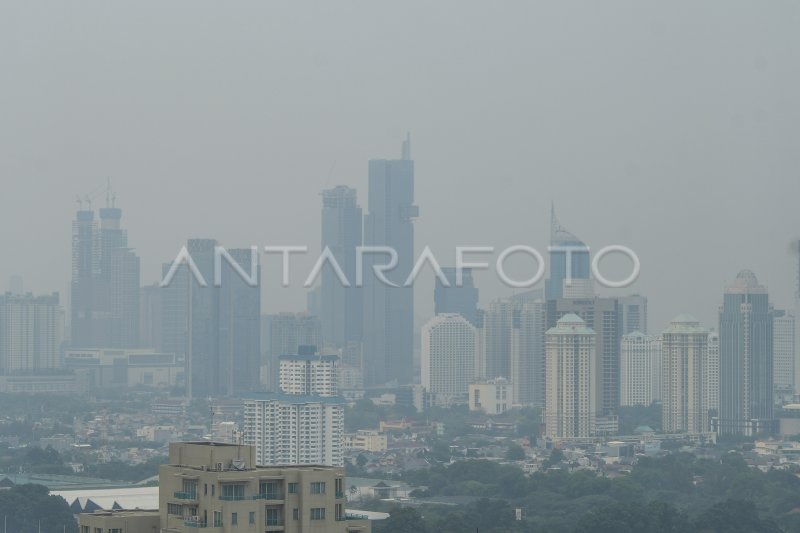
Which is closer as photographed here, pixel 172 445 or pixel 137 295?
pixel 172 445

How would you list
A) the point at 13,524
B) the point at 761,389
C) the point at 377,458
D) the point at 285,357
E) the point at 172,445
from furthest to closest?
the point at 761,389 → the point at 377,458 → the point at 285,357 → the point at 13,524 → the point at 172,445

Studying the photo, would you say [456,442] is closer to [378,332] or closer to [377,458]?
[377,458]

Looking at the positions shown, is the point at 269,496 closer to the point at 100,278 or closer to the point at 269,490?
the point at 269,490

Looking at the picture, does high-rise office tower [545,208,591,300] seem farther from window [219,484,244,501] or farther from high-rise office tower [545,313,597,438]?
window [219,484,244,501]

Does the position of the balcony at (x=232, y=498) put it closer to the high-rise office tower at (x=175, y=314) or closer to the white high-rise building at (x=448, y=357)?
the white high-rise building at (x=448, y=357)

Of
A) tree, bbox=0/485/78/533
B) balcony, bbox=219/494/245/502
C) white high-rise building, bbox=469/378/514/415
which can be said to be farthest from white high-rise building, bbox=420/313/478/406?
balcony, bbox=219/494/245/502

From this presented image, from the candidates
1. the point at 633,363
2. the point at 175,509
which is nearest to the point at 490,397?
the point at 633,363

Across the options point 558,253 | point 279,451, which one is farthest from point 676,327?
point 279,451
